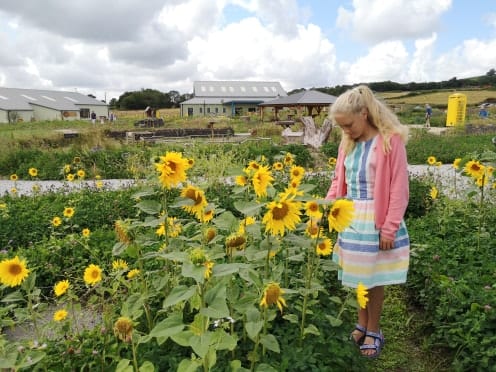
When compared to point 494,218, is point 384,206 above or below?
above

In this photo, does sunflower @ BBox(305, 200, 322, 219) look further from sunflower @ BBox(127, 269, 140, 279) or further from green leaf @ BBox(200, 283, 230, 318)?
sunflower @ BBox(127, 269, 140, 279)

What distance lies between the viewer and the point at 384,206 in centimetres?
203

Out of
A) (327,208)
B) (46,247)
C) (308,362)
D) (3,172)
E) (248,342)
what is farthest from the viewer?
(3,172)

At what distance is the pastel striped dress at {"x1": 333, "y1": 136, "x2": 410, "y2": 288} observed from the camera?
2.06m

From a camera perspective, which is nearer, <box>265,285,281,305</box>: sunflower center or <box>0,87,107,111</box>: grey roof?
<box>265,285,281,305</box>: sunflower center

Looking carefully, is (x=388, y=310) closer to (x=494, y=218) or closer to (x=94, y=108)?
(x=494, y=218)

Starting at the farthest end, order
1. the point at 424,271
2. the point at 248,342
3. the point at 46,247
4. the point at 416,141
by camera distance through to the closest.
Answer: the point at 416,141, the point at 46,247, the point at 424,271, the point at 248,342

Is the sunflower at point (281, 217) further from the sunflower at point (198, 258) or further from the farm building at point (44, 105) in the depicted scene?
the farm building at point (44, 105)

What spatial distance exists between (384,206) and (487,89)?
5696 cm

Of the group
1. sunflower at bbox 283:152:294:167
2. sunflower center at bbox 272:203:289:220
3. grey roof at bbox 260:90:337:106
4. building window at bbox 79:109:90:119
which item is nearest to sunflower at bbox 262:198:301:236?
sunflower center at bbox 272:203:289:220

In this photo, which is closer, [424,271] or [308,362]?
[308,362]

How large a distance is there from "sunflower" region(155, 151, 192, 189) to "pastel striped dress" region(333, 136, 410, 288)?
1005mm

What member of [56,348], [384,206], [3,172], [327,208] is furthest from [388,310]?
[3,172]

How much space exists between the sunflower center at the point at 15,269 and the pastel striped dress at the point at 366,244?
142cm
